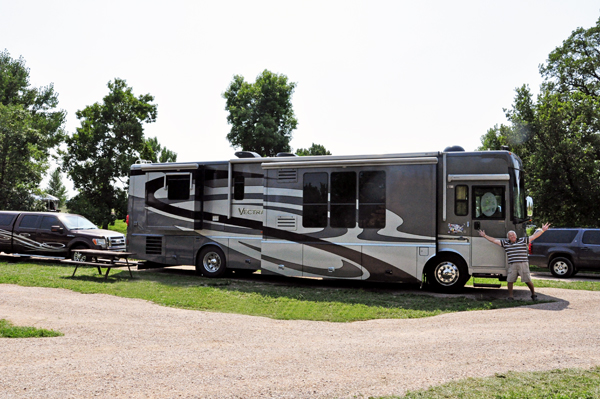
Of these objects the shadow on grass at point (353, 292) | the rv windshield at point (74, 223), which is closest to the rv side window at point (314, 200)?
the shadow on grass at point (353, 292)

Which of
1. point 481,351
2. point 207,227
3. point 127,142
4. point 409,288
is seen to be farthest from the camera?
point 127,142

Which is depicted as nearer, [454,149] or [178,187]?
[454,149]

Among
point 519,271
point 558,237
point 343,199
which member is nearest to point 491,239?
point 519,271

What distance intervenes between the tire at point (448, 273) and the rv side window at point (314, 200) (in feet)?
9.26

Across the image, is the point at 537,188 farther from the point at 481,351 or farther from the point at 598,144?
the point at 481,351

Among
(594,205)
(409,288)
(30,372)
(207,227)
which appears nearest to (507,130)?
(594,205)

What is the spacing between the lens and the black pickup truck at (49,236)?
55.4 feet

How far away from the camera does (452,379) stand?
517 centimetres

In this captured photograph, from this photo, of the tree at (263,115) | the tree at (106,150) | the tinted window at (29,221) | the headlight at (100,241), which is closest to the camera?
the headlight at (100,241)

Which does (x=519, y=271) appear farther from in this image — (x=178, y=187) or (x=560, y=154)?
(x=560, y=154)

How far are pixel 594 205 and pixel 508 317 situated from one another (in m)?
14.5

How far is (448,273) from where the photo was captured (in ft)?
37.7

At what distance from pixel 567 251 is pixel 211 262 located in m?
11.4

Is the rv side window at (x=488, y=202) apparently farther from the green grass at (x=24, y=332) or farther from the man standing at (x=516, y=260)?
the green grass at (x=24, y=332)
